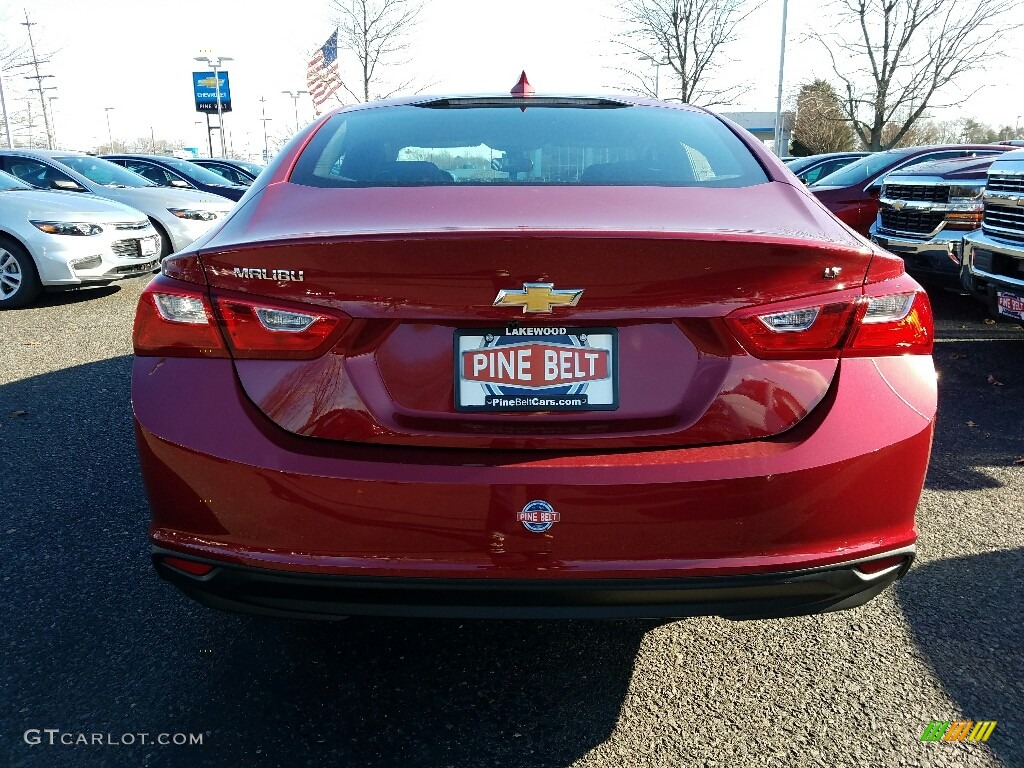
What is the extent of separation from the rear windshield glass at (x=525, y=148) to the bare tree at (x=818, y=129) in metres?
41.8

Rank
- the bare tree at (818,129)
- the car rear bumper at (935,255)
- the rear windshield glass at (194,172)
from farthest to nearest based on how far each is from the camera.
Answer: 1. the bare tree at (818,129)
2. the rear windshield glass at (194,172)
3. the car rear bumper at (935,255)

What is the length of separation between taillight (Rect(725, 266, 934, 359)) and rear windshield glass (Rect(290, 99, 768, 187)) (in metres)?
0.57

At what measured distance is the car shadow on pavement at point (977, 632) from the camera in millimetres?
2000

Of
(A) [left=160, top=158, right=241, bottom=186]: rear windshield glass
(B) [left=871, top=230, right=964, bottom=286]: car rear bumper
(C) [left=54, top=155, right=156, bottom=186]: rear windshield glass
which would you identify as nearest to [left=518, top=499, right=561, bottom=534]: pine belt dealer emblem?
(B) [left=871, top=230, right=964, bottom=286]: car rear bumper

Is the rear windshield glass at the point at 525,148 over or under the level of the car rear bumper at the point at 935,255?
over

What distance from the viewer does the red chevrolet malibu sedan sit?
1.61m

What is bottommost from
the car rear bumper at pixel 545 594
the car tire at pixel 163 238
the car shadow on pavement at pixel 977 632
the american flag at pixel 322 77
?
the car shadow on pavement at pixel 977 632

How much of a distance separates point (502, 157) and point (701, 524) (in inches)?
51.1

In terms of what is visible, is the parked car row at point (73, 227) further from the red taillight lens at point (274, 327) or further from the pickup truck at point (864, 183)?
the pickup truck at point (864, 183)

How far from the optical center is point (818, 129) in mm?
43844

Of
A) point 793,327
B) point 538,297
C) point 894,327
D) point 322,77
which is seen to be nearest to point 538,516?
point 538,297

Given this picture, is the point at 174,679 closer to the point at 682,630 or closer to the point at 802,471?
the point at 682,630

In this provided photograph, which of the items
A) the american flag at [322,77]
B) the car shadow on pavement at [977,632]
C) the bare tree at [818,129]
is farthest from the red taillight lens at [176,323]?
the bare tree at [818,129]

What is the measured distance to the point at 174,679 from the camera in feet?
7.01
